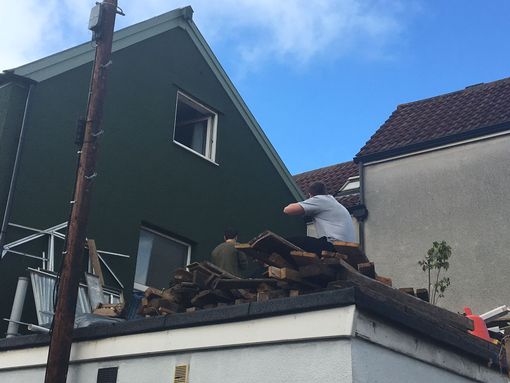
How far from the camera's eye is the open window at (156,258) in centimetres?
1211

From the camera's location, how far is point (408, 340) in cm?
585

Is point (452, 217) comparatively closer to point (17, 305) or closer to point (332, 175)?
point (332, 175)

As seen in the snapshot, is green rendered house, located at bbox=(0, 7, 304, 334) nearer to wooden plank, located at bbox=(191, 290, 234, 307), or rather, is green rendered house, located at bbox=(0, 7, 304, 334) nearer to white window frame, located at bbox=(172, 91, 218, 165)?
white window frame, located at bbox=(172, 91, 218, 165)

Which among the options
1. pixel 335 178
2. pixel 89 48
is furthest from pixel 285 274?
pixel 335 178

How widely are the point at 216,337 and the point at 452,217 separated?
9.93 metres

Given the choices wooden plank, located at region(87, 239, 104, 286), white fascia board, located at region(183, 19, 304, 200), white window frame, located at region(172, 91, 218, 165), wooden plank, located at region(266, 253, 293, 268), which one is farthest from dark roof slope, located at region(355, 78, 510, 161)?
wooden plank, located at region(266, 253, 293, 268)

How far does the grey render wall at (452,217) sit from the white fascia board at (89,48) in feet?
19.3

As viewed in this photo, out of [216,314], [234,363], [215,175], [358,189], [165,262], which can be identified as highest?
[358,189]

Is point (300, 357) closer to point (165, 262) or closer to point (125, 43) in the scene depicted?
point (165, 262)

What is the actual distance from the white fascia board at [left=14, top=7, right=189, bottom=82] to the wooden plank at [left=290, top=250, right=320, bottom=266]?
21.1ft

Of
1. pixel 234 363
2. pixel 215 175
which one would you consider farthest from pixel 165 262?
pixel 234 363

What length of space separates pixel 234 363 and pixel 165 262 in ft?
22.3

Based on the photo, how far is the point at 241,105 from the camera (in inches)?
589

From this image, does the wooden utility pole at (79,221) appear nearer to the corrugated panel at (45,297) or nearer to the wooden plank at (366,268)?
the corrugated panel at (45,297)
